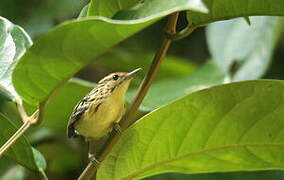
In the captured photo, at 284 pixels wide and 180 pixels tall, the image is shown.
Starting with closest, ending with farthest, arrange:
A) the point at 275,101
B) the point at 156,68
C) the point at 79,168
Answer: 1. the point at 156,68
2. the point at 275,101
3. the point at 79,168

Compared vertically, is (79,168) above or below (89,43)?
below

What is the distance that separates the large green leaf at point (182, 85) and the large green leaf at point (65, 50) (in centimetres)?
112

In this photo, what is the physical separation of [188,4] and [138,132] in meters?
0.60

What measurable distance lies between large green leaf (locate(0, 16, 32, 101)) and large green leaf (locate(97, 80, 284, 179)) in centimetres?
35

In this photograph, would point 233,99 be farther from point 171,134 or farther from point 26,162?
point 26,162

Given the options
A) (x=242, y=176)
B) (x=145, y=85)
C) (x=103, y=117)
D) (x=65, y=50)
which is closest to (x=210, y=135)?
(x=145, y=85)

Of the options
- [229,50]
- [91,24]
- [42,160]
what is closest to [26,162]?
[42,160]

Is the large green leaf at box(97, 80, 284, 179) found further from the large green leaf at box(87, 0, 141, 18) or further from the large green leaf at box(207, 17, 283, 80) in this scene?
the large green leaf at box(207, 17, 283, 80)

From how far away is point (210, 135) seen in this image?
1.72 m

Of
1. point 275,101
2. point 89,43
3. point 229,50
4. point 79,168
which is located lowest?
point 79,168

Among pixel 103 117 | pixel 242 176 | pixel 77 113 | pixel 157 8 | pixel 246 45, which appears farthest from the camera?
pixel 246 45

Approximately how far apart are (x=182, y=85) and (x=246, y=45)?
1.36 feet

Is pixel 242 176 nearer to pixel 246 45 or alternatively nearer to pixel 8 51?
pixel 246 45

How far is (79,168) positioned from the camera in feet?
11.2
